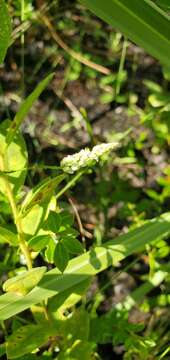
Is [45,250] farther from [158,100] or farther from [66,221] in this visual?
[158,100]

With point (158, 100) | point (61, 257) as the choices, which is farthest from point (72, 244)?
point (158, 100)

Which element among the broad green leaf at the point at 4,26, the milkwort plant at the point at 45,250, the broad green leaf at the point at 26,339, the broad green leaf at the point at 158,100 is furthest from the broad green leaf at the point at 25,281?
the broad green leaf at the point at 158,100

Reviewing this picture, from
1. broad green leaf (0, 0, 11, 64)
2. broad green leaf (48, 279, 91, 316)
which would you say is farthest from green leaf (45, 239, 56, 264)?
broad green leaf (0, 0, 11, 64)

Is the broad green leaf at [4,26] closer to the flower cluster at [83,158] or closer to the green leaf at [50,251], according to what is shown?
the flower cluster at [83,158]

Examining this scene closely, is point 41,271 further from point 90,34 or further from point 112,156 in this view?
point 90,34

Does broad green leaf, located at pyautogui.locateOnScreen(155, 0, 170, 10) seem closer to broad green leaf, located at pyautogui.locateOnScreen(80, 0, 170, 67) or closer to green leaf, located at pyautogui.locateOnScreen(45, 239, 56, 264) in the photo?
broad green leaf, located at pyautogui.locateOnScreen(80, 0, 170, 67)
